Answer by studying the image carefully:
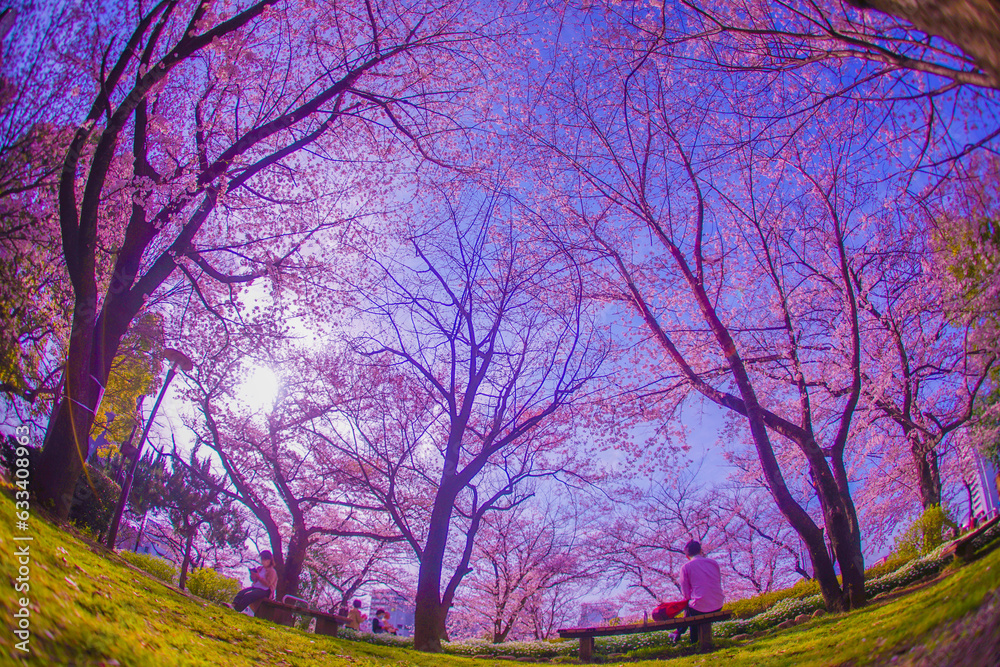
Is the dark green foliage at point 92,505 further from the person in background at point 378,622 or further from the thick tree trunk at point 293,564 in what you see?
the person in background at point 378,622

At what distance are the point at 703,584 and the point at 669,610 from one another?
88 centimetres

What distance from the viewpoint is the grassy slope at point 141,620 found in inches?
66.5

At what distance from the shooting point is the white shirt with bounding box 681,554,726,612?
6.59 meters

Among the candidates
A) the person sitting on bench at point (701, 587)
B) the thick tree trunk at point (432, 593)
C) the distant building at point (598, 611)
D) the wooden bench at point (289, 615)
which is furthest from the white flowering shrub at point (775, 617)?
the distant building at point (598, 611)

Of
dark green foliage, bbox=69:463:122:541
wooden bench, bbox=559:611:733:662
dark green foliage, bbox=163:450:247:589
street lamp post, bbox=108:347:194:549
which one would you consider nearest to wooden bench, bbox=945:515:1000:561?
wooden bench, bbox=559:611:733:662

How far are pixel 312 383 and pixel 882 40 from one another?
14.4 meters

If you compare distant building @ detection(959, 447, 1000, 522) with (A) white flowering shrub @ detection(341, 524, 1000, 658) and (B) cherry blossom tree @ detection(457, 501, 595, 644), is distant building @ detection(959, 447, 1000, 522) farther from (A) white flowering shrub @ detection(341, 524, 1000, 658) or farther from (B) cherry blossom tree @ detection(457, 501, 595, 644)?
(B) cherry blossom tree @ detection(457, 501, 595, 644)

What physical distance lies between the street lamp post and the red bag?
8.12 m

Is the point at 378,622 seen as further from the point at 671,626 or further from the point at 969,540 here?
the point at 969,540

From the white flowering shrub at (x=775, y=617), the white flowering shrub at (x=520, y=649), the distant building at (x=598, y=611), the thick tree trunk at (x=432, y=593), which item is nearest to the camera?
the white flowering shrub at (x=775, y=617)

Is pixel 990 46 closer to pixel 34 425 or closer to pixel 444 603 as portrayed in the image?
pixel 34 425

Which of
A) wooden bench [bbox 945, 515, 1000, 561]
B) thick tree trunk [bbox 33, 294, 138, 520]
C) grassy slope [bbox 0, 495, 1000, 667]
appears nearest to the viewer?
grassy slope [bbox 0, 495, 1000, 667]

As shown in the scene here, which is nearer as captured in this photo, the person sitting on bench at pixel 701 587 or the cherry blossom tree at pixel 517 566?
the person sitting on bench at pixel 701 587

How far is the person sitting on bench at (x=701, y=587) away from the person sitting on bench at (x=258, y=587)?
23.9 feet
